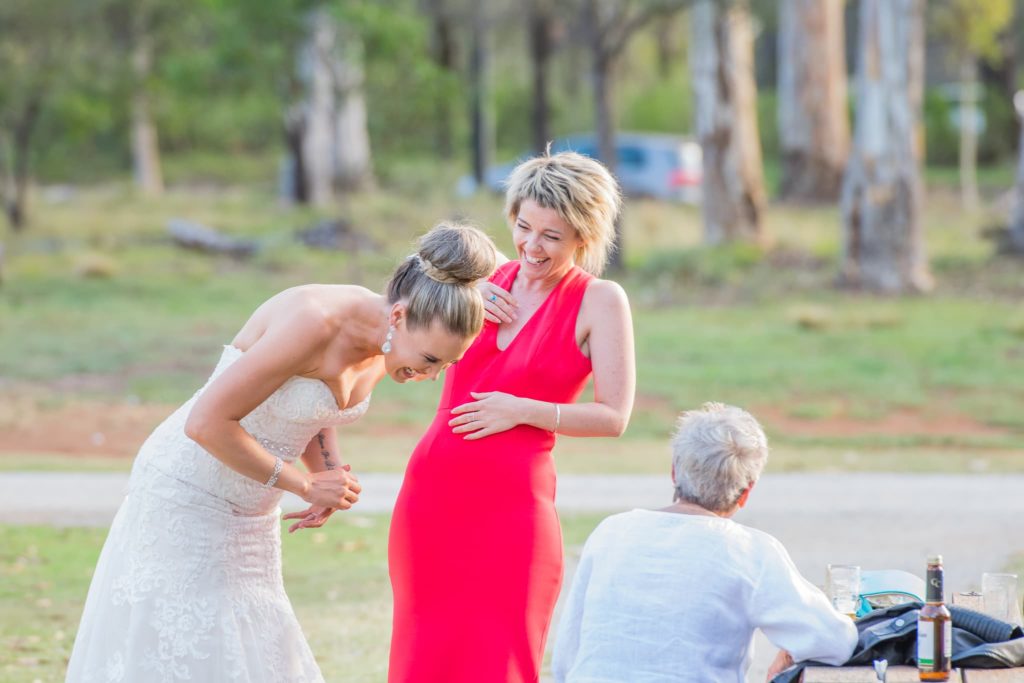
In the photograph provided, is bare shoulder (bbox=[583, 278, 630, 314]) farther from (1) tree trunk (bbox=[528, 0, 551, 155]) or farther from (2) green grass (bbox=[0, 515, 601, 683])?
(1) tree trunk (bbox=[528, 0, 551, 155])

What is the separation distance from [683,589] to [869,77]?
15.1 m

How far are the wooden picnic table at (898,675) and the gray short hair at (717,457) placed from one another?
45 centimetres

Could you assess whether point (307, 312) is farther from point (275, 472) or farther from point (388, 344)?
point (275, 472)

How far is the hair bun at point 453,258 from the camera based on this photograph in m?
3.52

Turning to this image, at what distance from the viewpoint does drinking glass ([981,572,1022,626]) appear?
152 inches

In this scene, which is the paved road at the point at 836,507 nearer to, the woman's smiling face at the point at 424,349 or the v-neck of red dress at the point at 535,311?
the v-neck of red dress at the point at 535,311

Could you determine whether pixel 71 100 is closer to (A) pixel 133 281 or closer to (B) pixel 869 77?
(A) pixel 133 281

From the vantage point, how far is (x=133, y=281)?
1948cm

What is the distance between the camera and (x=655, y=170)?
31.3 m

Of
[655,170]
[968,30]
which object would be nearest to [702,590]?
[968,30]

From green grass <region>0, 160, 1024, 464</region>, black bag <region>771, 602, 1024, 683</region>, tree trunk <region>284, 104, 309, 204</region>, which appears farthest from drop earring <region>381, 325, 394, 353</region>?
tree trunk <region>284, 104, 309, 204</region>

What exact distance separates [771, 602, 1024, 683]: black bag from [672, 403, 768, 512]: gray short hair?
1.47 ft

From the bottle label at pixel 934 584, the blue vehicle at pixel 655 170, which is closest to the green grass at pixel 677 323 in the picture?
the blue vehicle at pixel 655 170

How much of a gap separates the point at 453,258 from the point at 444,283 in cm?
7
